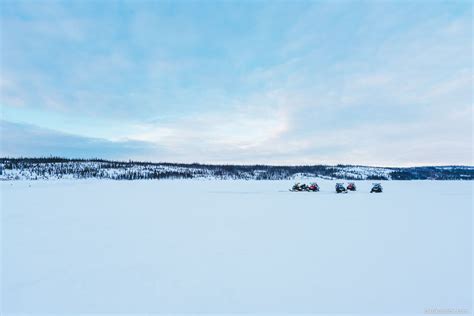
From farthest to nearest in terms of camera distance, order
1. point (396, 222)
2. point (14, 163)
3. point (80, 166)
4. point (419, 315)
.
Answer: point (80, 166)
point (14, 163)
point (396, 222)
point (419, 315)

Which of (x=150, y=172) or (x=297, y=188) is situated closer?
(x=297, y=188)

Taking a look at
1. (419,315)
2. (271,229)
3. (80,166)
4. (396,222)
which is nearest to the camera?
(419,315)

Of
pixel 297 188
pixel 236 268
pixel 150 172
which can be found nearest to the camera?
pixel 236 268

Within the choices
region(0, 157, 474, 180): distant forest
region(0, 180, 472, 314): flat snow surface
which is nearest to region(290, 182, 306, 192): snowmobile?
region(0, 180, 472, 314): flat snow surface

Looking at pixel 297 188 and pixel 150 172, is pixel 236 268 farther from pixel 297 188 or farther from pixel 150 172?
pixel 150 172

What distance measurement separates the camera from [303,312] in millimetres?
4121

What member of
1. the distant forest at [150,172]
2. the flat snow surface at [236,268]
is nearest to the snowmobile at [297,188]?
the flat snow surface at [236,268]

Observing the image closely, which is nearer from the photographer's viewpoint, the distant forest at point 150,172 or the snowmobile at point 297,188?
the snowmobile at point 297,188

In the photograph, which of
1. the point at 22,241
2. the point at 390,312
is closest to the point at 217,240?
the point at 390,312

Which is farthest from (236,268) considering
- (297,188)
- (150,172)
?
(150,172)

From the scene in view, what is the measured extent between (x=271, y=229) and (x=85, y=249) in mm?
5588

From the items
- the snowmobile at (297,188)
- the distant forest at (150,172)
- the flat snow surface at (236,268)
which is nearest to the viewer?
the flat snow surface at (236,268)

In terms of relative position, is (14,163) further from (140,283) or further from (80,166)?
(140,283)

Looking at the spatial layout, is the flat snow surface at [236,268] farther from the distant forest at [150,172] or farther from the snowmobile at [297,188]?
the distant forest at [150,172]
